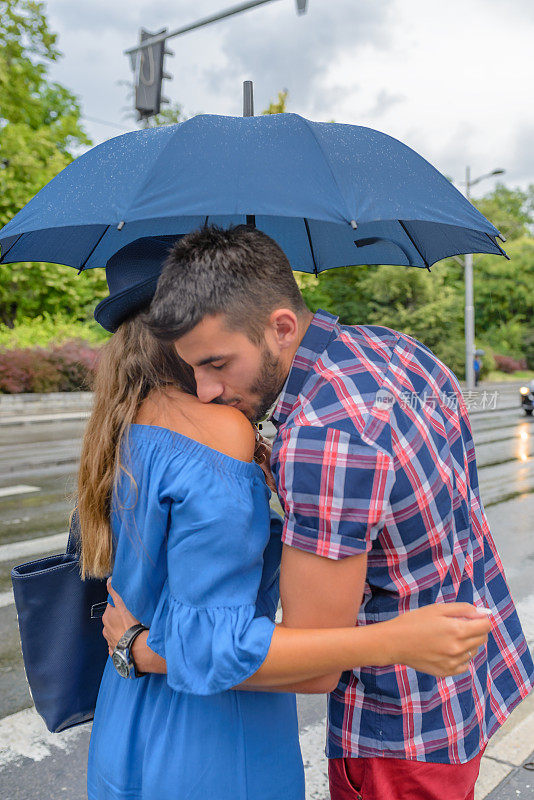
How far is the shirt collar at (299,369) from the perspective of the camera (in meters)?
1.42

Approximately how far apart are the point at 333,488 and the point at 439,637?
32 cm

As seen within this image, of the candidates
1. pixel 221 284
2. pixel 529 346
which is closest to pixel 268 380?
pixel 221 284

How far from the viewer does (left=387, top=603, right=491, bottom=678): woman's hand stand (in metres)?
1.25

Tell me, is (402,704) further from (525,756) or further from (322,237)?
(525,756)

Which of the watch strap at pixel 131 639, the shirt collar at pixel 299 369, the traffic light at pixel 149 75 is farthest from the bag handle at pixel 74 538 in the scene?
the traffic light at pixel 149 75

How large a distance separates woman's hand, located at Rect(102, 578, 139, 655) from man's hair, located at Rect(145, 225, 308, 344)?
0.60m

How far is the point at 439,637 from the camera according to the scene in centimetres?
125

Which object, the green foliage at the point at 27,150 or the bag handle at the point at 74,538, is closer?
the bag handle at the point at 74,538

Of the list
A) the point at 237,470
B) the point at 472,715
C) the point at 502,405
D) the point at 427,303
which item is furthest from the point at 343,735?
the point at 427,303

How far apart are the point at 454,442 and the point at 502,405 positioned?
22457 mm

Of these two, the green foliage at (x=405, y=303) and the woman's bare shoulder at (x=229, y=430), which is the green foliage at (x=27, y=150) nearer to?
the green foliage at (x=405, y=303)

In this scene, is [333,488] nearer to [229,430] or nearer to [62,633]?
[229,430]

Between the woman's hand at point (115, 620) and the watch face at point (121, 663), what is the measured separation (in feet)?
0.11

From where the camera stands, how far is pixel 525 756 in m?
3.02
